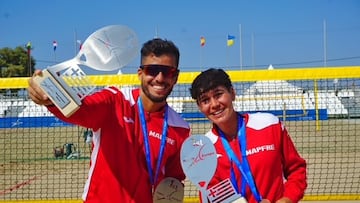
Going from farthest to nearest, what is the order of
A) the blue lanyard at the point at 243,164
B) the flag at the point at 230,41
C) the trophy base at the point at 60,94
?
the flag at the point at 230,41 → the blue lanyard at the point at 243,164 → the trophy base at the point at 60,94

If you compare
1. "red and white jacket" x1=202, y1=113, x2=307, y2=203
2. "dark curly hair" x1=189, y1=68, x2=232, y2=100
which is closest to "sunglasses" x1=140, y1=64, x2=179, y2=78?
"dark curly hair" x1=189, y1=68, x2=232, y2=100

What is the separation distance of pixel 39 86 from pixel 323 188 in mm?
7121

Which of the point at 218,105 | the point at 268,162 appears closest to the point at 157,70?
the point at 218,105

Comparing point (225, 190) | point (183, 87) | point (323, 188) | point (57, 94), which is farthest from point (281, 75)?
point (57, 94)

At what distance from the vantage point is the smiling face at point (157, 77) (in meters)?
2.99

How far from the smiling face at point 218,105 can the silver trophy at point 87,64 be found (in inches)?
21.1

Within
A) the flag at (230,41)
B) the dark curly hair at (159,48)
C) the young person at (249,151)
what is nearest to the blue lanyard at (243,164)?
the young person at (249,151)

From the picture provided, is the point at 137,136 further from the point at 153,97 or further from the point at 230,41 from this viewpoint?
the point at 230,41

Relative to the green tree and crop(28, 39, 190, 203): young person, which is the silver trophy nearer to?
crop(28, 39, 190, 203): young person

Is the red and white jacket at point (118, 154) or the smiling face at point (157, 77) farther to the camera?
the smiling face at point (157, 77)

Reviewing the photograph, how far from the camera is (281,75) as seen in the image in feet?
20.8

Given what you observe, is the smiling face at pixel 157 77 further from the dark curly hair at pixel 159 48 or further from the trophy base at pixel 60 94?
the trophy base at pixel 60 94

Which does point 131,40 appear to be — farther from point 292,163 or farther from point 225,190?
point 292,163

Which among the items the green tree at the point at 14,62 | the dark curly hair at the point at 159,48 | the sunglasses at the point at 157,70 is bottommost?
the sunglasses at the point at 157,70
